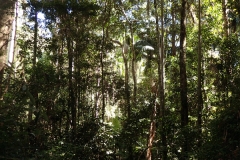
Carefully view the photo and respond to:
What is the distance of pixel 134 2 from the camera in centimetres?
1300

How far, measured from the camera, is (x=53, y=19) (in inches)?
393

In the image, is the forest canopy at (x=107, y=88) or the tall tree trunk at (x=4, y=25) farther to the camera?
the tall tree trunk at (x=4, y=25)

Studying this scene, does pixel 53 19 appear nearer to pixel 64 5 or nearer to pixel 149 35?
pixel 64 5

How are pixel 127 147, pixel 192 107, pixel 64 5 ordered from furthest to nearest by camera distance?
pixel 192 107, pixel 64 5, pixel 127 147

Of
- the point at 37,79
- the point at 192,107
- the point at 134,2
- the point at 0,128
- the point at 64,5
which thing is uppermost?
the point at 134,2

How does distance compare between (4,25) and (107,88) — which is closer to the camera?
(4,25)

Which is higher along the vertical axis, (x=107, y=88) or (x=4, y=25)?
(x=4, y=25)

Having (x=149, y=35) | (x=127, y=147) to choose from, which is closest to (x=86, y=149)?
(x=127, y=147)

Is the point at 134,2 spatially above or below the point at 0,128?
above

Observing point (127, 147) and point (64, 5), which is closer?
point (127, 147)

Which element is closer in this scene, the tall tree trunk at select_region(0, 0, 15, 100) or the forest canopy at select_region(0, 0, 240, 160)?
the forest canopy at select_region(0, 0, 240, 160)

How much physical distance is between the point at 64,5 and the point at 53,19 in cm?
66

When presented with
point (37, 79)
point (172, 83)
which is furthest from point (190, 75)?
point (37, 79)

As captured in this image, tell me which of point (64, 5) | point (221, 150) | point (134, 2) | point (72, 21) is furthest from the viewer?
point (134, 2)
